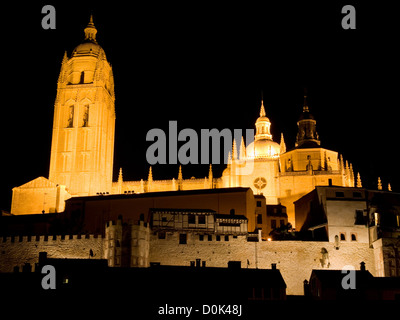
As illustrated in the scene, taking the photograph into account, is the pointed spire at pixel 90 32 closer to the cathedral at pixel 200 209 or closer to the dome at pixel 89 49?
the dome at pixel 89 49

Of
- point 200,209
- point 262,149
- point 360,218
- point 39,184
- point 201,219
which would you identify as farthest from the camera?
point 262,149

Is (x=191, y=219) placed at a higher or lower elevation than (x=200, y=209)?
lower

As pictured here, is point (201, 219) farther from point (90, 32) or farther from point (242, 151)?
point (90, 32)

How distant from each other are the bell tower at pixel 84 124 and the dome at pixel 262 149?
803 inches

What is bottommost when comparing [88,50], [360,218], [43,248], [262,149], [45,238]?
[43,248]

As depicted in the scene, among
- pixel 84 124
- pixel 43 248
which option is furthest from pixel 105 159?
pixel 43 248

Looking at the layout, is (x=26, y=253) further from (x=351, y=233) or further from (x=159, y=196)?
(x=351, y=233)

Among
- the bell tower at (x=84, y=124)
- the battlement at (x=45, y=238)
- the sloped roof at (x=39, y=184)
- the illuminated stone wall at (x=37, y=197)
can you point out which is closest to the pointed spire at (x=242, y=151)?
the bell tower at (x=84, y=124)

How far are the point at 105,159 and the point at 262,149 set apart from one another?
2282cm

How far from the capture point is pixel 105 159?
8319 centimetres

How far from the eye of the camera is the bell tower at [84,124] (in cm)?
7819

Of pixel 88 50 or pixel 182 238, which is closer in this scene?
pixel 182 238

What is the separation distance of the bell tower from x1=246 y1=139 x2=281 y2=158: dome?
803 inches

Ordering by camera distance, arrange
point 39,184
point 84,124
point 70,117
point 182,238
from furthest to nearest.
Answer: point 70,117 → point 84,124 → point 39,184 → point 182,238
